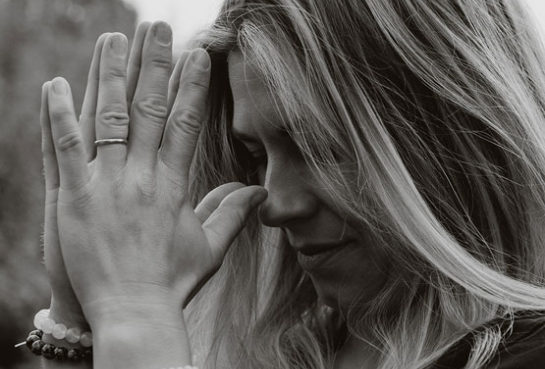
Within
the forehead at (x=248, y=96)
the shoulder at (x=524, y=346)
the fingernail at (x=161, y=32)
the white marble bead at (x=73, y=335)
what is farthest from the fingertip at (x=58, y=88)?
the shoulder at (x=524, y=346)

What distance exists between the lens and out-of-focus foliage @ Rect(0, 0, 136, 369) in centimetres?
922

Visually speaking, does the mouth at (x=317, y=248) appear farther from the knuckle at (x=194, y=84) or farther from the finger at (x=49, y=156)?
the finger at (x=49, y=156)

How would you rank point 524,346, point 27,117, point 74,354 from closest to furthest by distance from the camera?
point 524,346 < point 74,354 < point 27,117

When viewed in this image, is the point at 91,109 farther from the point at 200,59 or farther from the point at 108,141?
the point at 200,59

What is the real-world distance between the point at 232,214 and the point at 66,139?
445 millimetres

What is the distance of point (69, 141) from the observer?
79.7 inches

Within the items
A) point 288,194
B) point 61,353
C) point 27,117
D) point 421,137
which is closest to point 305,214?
point 288,194

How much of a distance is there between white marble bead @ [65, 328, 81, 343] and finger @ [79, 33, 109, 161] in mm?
378

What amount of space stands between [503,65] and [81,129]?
0.94m

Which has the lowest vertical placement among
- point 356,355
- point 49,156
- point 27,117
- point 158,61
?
point 27,117

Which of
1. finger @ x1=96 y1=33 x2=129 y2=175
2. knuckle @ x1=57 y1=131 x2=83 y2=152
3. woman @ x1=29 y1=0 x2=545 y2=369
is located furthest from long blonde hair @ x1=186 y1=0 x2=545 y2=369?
knuckle @ x1=57 y1=131 x2=83 y2=152

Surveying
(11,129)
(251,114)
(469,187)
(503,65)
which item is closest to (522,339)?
(469,187)

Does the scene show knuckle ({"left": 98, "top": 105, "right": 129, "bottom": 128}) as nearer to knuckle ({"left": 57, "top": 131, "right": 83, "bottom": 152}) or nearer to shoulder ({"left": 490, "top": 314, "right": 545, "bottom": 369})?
knuckle ({"left": 57, "top": 131, "right": 83, "bottom": 152})

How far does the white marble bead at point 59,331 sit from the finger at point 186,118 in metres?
0.42
